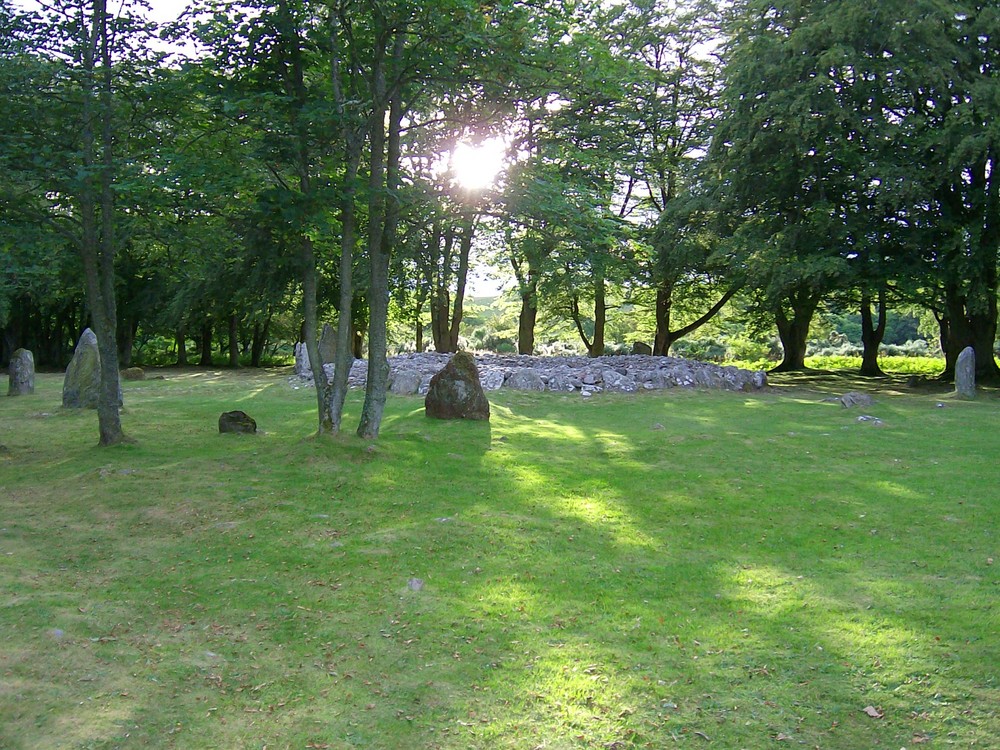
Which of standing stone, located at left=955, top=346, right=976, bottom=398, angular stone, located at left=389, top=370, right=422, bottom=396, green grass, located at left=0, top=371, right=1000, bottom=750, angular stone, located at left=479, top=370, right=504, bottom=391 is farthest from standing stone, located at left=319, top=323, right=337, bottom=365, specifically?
standing stone, located at left=955, top=346, right=976, bottom=398

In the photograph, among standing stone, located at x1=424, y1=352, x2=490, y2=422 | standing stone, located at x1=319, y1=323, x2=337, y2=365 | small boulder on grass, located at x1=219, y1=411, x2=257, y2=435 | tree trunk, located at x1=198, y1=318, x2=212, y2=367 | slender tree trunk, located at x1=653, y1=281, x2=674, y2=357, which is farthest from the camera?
tree trunk, located at x1=198, y1=318, x2=212, y2=367

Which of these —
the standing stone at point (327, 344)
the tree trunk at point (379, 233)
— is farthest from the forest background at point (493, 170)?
the standing stone at point (327, 344)

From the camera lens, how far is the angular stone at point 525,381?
20.2 meters

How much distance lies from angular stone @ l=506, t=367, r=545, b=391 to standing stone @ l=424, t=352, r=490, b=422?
5530 mm

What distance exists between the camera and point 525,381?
20312 mm

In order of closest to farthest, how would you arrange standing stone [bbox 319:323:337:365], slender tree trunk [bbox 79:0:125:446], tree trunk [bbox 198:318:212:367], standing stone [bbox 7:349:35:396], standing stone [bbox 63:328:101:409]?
slender tree trunk [bbox 79:0:125:446]
standing stone [bbox 63:328:101:409]
standing stone [bbox 7:349:35:396]
standing stone [bbox 319:323:337:365]
tree trunk [bbox 198:318:212:367]

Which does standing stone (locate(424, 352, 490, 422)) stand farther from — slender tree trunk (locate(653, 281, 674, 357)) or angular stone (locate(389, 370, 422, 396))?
slender tree trunk (locate(653, 281, 674, 357))

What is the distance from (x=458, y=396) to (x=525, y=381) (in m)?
6.05

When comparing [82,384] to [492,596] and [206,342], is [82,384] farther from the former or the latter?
[206,342]

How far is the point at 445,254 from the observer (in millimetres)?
27391

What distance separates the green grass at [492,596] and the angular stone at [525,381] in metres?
8.12

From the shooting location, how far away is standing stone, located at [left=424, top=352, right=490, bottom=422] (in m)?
14.4

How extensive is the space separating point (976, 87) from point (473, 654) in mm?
21331

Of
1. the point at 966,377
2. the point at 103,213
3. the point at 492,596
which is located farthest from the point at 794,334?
the point at 492,596
